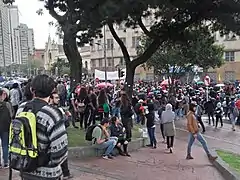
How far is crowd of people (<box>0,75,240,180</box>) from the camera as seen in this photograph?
3518 mm

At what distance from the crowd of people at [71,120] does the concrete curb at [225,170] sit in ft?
1.94

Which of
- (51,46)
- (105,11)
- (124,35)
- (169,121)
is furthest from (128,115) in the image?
(51,46)

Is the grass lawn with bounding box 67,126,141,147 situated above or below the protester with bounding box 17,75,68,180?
below

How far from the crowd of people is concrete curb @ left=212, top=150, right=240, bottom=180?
59cm

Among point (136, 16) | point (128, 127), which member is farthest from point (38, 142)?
point (136, 16)

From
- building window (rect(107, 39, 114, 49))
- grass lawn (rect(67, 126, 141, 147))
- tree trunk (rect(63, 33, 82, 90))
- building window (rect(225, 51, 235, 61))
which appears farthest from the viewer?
building window (rect(107, 39, 114, 49))

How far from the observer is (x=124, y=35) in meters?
69.1

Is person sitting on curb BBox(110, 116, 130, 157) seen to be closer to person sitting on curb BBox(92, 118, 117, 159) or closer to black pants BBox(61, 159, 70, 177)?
person sitting on curb BBox(92, 118, 117, 159)

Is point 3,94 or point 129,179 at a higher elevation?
point 3,94

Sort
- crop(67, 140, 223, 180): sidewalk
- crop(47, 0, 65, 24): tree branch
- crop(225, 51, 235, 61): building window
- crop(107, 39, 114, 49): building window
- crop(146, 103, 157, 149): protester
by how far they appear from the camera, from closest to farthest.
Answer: crop(67, 140, 223, 180): sidewalk < crop(146, 103, 157, 149): protester < crop(47, 0, 65, 24): tree branch < crop(225, 51, 235, 61): building window < crop(107, 39, 114, 49): building window

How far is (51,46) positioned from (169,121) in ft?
309

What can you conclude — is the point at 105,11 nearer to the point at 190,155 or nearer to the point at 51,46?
the point at 190,155

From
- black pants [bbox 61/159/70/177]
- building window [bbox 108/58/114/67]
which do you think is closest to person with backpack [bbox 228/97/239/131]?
black pants [bbox 61/159/70/177]

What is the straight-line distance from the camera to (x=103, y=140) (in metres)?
10.9
